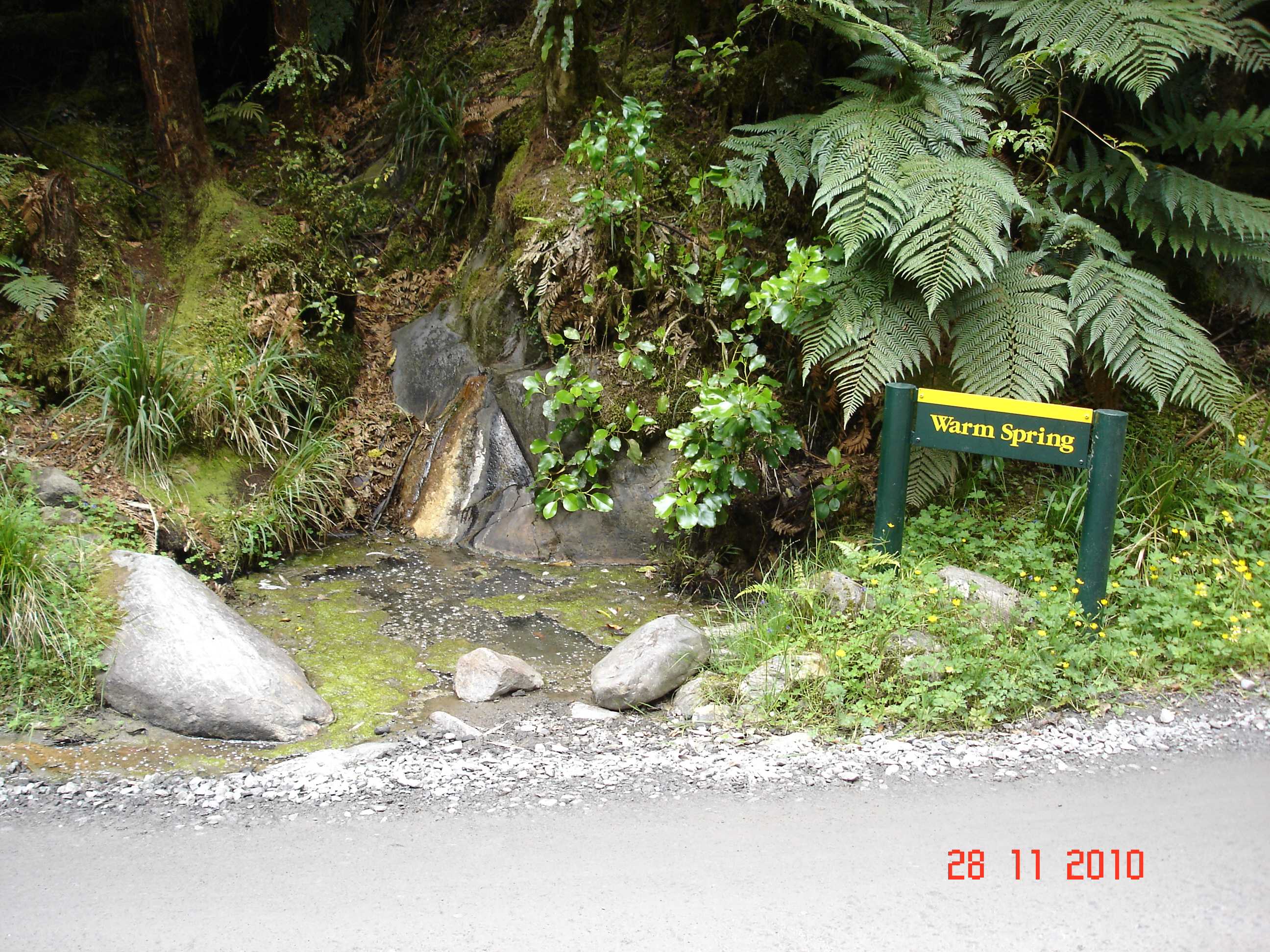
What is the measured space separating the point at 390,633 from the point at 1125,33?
434 centimetres

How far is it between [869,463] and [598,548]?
152 cm

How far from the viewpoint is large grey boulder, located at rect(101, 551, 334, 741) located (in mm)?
3160

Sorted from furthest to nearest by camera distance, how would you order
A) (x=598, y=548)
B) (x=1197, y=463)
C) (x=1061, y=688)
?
1. (x=598, y=548)
2. (x=1197, y=463)
3. (x=1061, y=688)

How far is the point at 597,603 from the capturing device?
449 centimetres

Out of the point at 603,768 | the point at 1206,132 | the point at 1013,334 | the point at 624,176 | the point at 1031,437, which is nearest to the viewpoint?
the point at 603,768

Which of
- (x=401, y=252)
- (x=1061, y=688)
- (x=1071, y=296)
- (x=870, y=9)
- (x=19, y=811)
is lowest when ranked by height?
(x=19, y=811)

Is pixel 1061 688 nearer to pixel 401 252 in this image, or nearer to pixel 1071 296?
pixel 1071 296

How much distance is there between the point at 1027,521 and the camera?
4.18 meters

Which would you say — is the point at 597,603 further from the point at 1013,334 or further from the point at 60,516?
the point at 60,516

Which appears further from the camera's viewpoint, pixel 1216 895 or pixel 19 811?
pixel 19 811

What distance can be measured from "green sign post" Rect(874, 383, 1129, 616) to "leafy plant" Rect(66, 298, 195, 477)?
3.54m

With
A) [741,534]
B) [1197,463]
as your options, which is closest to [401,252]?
[741,534]
